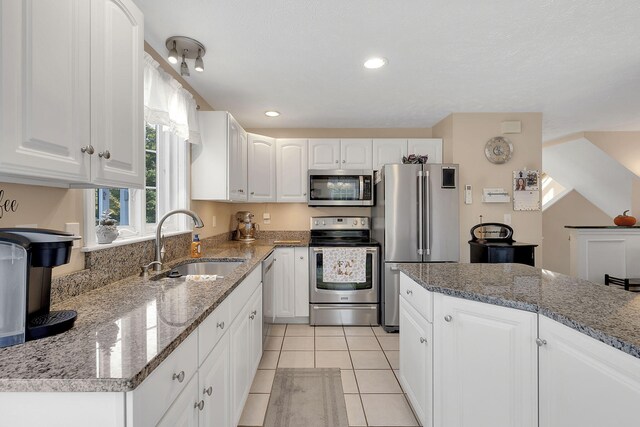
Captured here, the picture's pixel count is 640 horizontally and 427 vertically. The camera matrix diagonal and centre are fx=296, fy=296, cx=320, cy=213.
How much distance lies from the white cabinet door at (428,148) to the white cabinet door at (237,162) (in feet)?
6.39

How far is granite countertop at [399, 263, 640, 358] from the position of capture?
2.87ft

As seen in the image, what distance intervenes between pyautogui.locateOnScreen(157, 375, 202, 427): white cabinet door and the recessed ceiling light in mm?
2177

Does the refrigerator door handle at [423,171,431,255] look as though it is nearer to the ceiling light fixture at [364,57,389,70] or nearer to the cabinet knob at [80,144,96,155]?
the ceiling light fixture at [364,57,389,70]

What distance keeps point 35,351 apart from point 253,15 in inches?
69.5

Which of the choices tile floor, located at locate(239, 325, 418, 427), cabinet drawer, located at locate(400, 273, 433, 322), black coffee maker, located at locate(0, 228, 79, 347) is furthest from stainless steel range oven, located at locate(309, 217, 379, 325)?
black coffee maker, located at locate(0, 228, 79, 347)

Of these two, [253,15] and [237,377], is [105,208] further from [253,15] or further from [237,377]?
[253,15]

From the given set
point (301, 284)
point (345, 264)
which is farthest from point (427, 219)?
point (301, 284)

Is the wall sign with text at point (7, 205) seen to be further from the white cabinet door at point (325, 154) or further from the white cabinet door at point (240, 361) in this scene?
the white cabinet door at point (325, 154)

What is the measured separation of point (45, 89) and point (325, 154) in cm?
294

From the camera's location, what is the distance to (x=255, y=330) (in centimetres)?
210

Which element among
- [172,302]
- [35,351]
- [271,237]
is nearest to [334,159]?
[271,237]

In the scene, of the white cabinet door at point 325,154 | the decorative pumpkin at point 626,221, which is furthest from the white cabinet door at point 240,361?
the decorative pumpkin at point 626,221

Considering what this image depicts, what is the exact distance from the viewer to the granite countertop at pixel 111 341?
0.64 meters

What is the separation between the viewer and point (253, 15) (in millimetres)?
1669
